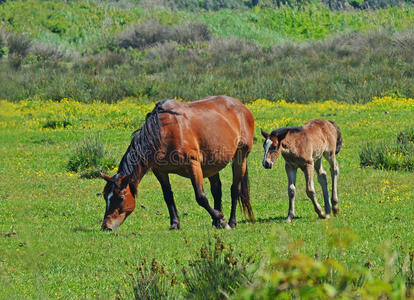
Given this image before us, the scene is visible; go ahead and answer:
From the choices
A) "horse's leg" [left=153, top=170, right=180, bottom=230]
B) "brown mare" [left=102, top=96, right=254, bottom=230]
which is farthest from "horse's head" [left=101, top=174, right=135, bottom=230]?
"horse's leg" [left=153, top=170, right=180, bottom=230]

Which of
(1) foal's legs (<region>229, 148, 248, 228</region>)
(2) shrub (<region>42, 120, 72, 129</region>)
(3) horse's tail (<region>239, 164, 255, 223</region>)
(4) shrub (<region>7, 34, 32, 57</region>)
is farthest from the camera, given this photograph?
(4) shrub (<region>7, 34, 32, 57</region>)

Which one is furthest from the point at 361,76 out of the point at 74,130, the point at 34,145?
the point at 34,145

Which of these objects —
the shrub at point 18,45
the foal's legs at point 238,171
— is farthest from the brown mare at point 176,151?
the shrub at point 18,45

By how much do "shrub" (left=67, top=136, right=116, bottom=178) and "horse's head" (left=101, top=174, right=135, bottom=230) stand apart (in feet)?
22.8

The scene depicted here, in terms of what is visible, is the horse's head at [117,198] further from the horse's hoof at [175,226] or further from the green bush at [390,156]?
the green bush at [390,156]

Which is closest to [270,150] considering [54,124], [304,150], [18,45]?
[304,150]

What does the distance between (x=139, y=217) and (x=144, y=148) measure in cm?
268

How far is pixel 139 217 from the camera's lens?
39.1ft

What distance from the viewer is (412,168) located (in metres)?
15.6

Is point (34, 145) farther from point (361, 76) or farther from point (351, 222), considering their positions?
point (361, 76)

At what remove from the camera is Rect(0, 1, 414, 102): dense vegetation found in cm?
3109

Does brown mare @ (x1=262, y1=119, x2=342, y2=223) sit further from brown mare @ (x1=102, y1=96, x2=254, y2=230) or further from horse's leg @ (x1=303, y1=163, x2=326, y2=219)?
brown mare @ (x1=102, y1=96, x2=254, y2=230)

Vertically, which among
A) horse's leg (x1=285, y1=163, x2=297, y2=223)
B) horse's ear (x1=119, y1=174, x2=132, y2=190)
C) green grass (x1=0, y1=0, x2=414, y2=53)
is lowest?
green grass (x1=0, y1=0, x2=414, y2=53)

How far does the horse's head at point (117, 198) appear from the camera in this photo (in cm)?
944
